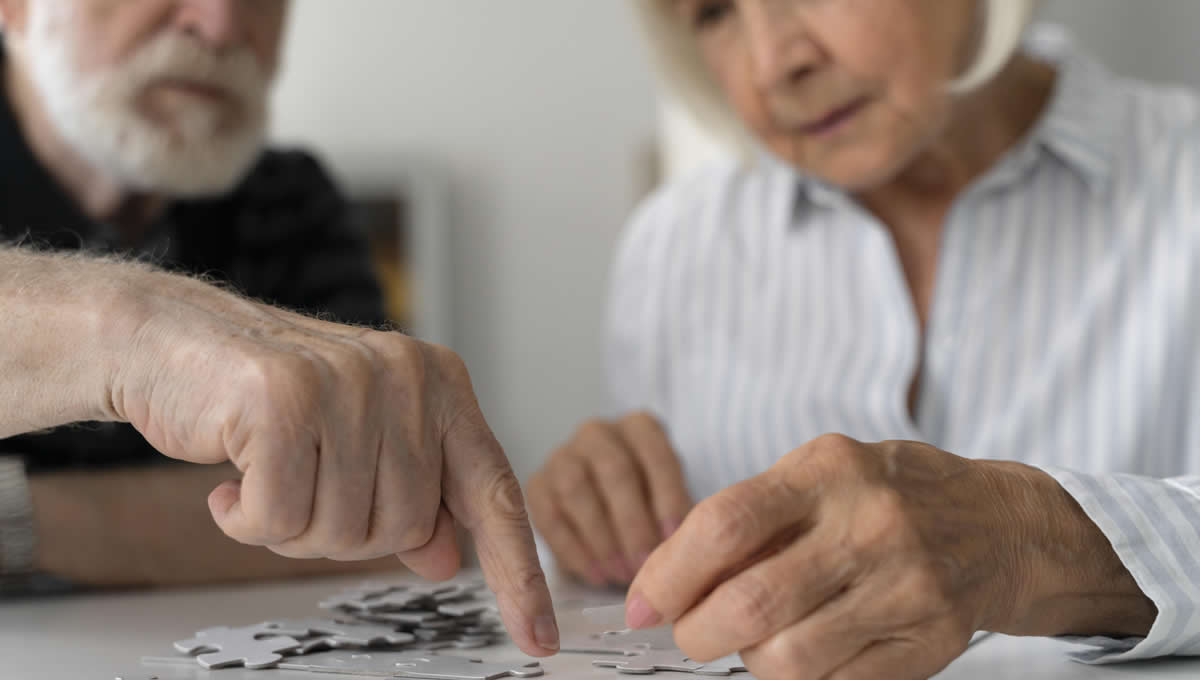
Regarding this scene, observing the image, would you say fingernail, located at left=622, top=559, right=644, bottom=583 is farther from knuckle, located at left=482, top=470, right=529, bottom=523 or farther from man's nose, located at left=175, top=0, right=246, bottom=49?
man's nose, located at left=175, top=0, right=246, bottom=49

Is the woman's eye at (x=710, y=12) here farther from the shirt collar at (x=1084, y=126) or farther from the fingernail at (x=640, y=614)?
the fingernail at (x=640, y=614)

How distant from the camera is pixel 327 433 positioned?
739 mm

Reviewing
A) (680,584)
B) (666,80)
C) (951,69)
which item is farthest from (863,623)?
(666,80)

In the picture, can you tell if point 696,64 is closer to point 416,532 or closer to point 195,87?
point 195,87

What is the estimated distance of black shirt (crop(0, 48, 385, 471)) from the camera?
1.92m

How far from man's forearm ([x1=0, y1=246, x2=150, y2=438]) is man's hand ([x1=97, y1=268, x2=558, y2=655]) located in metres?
0.02

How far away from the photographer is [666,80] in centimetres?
191

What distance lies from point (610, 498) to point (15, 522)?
753 mm

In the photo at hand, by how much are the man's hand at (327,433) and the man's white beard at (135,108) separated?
114 centimetres

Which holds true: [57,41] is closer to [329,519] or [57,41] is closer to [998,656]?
[329,519]

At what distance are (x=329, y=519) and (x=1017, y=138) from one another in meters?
1.27

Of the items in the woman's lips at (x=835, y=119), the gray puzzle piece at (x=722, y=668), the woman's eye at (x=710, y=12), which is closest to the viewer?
the gray puzzle piece at (x=722, y=668)

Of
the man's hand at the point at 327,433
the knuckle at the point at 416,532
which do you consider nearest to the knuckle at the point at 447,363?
the man's hand at the point at 327,433

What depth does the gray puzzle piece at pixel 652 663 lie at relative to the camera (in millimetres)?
805
